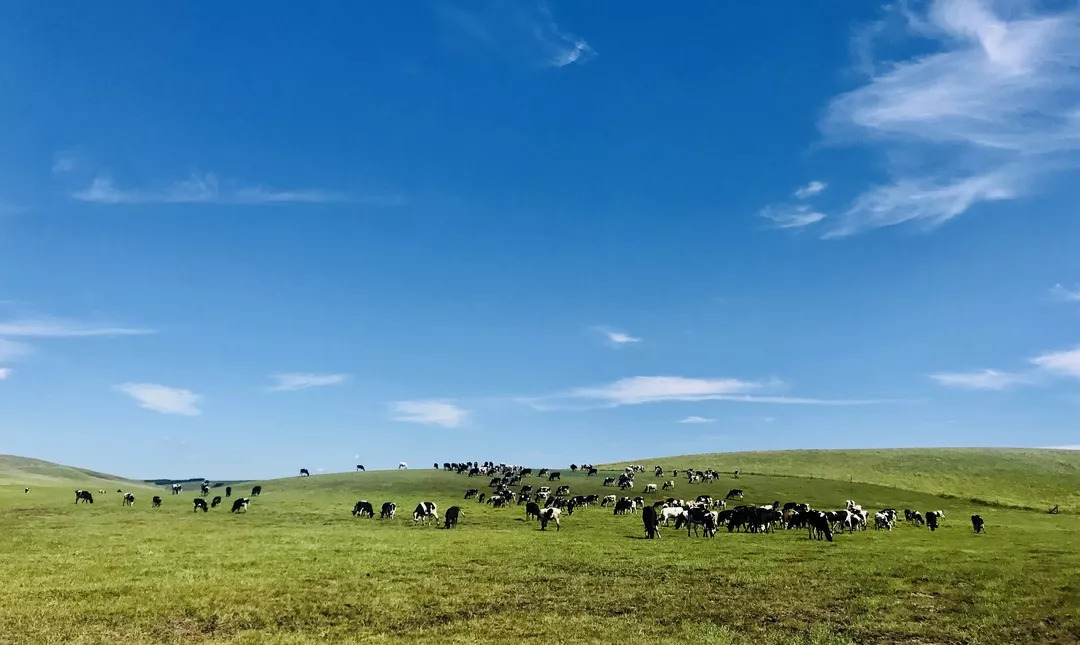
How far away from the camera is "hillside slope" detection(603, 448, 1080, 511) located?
8219 cm

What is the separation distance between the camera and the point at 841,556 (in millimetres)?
30625

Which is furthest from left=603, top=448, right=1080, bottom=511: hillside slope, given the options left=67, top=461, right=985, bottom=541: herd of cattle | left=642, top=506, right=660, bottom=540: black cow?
left=642, top=506, right=660, bottom=540: black cow

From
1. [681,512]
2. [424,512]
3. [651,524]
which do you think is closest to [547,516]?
[651,524]

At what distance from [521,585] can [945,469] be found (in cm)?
9636

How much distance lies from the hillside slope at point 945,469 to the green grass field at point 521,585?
4329 centimetres

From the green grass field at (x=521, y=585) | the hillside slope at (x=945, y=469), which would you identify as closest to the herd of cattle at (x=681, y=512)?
the green grass field at (x=521, y=585)

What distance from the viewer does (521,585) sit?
2439 centimetres

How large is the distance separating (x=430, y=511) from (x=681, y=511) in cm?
1848

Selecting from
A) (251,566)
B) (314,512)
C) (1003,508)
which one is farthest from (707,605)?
(1003,508)

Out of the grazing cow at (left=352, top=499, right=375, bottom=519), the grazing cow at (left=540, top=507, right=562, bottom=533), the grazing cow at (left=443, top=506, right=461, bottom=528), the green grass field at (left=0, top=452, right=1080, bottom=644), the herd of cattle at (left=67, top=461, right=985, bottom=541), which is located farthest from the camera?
the grazing cow at (left=352, top=499, right=375, bottom=519)

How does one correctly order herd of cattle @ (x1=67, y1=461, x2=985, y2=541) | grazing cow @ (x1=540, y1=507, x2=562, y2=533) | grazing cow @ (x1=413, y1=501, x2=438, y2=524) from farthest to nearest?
grazing cow @ (x1=413, y1=501, x2=438, y2=524)
grazing cow @ (x1=540, y1=507, x2=562, y2=533)
herd of cattle @ (x1=67, y1=461, x2=985, y2=541)

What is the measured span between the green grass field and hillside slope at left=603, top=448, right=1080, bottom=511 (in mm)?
43292

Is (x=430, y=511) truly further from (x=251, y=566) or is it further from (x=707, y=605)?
(x=707, y=605)

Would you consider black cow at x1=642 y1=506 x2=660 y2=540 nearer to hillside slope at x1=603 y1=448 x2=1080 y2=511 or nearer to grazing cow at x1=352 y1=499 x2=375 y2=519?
grazing cow at x1=352 y1=499 x2=375 y2=519
